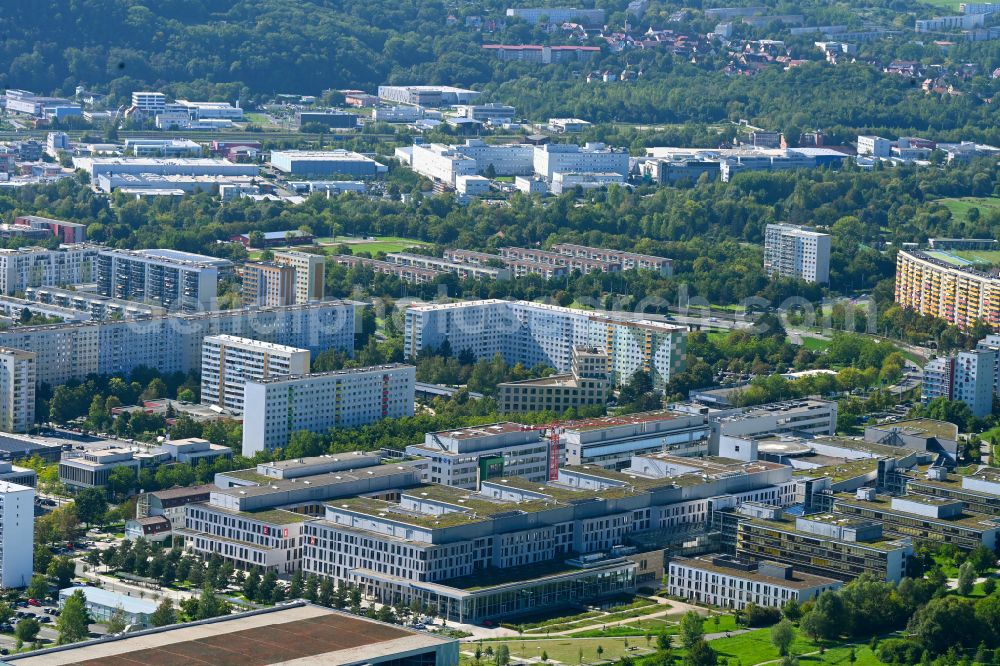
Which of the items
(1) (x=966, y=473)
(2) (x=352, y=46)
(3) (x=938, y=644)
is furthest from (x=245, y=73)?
(3) (x=938, y=644)

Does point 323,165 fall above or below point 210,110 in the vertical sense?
below

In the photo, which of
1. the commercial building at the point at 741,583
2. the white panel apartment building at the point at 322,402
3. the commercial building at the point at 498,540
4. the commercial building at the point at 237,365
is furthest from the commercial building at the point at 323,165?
Answer: the commercial building at the point at 741,583

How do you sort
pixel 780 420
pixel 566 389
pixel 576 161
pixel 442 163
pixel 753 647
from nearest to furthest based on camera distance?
1. pixel 753 647
2. pixel 780 420
3. pixel 566 389
4. pixel 442 163
5. pixel 576 161

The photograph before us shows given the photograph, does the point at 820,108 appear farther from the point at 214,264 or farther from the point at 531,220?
the point at 214,264

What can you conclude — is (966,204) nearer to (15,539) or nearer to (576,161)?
(576,161)

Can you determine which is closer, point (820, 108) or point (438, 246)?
point (438, 246)

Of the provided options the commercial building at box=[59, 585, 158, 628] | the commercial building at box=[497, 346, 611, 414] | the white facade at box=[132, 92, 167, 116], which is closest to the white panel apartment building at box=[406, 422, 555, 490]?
the commercial building at box=[497, 346, 611, 414]

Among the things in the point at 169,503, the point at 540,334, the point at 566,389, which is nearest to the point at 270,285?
the point at 540,334
